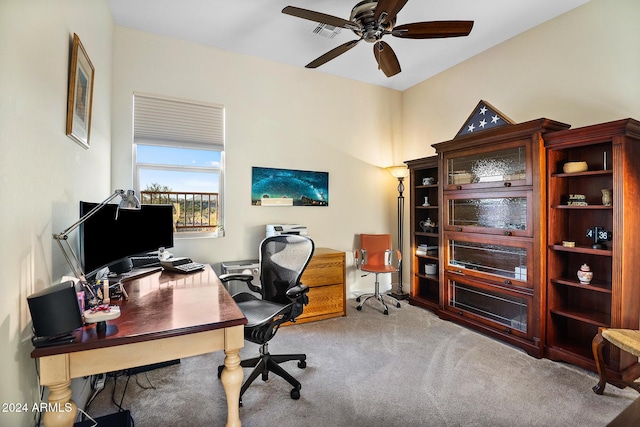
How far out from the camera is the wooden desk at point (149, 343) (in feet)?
3.77

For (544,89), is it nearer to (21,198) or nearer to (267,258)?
(267,258)

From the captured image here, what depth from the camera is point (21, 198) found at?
122cm

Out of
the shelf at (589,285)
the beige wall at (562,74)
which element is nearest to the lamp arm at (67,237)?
the shelf at (589,285)

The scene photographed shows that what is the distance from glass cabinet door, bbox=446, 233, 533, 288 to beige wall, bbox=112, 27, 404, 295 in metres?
1.34

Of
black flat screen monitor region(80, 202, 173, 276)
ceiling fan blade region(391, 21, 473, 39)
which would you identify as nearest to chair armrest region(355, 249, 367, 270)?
Result: black flat screen monitor region(80, 202, 173, 276)

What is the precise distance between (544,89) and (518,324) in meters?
2.39

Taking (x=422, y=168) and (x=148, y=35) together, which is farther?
(x=422, y=168)

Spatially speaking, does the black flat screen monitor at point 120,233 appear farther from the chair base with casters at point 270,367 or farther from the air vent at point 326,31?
the air vent at point 326,31

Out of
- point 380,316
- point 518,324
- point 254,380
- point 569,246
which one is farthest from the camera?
point 380,316

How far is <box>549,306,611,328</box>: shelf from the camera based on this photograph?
7.86ft

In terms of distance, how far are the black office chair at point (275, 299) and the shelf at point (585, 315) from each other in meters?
2.23

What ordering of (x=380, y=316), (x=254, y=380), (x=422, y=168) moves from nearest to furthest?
(x=254, y=380) < (x=380, y=316) < (x=422, y=168)

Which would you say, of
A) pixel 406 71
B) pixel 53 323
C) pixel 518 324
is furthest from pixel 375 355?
pixel 406 71

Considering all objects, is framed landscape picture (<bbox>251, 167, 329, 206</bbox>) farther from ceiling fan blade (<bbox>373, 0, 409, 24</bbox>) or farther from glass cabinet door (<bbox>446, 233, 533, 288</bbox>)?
ceiling fan blade (<bbox>373, 0, 409, 24</bbox>)
